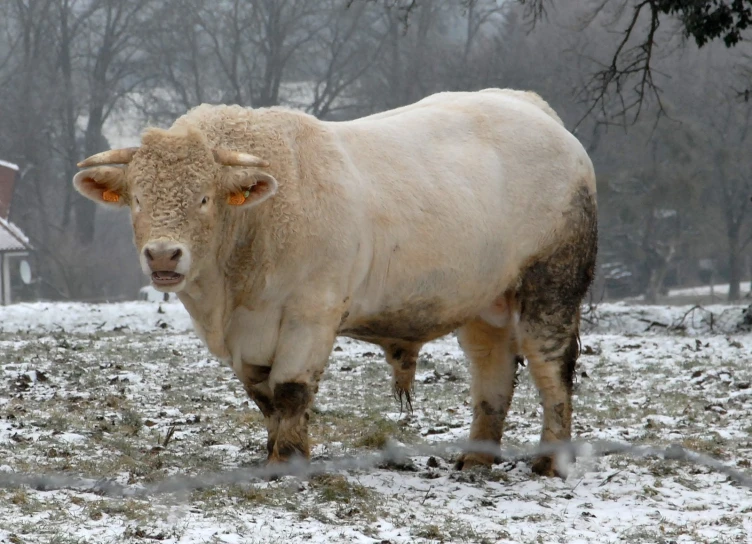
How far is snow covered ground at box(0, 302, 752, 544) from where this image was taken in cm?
459

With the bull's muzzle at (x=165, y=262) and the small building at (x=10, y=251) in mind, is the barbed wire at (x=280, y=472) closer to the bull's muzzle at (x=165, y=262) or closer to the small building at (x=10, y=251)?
the bull's muzzle at (x=165, y=262)

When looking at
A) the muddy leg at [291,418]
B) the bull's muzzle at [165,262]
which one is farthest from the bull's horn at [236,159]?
the muddy leg at [291,418]

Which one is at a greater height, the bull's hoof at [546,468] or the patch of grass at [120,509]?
the patch of grass at [120,509]

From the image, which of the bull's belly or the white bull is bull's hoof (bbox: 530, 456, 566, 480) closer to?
the white bull

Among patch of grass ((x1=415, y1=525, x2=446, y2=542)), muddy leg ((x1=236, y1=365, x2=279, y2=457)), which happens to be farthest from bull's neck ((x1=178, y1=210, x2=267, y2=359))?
patch of grass ((x1=415, y1=525, x2=446, y2=542))

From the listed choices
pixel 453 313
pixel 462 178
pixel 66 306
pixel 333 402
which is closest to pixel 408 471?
pixel 453 313

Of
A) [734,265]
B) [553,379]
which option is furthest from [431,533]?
[734,265]

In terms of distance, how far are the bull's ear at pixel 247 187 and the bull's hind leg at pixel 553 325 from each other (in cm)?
199

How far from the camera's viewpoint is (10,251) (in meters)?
30.9

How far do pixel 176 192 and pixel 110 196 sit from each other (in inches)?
19.7

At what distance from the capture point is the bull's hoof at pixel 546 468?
6.29 meters

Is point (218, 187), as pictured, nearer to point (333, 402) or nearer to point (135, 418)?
point (135, 418)

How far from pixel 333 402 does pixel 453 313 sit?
95.8 inches

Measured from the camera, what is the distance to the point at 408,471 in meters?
6.18
